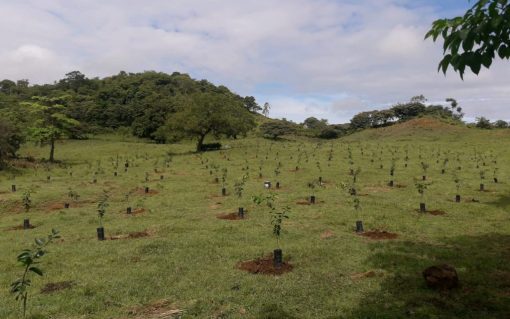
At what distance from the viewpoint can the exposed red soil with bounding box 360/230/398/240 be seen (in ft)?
54.5

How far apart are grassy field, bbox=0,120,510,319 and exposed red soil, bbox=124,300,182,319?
5 centimetres

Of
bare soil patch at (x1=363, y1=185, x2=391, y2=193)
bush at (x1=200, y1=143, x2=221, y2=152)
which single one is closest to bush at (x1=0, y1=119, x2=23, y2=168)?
bush at (x1=200, y1=143, x2=221, y2=152)

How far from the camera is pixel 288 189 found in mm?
29078

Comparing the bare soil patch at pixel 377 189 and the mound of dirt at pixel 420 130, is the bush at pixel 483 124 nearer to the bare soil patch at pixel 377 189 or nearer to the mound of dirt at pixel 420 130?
the mound of dirt at pixel 420 130

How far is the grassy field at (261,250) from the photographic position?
10.4 meters

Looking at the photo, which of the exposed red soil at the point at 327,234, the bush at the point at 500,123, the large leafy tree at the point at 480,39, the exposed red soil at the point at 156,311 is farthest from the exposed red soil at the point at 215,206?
the bush at the point at 500,123

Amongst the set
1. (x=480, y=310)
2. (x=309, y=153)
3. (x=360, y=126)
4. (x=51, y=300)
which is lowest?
(x=51, y=300)

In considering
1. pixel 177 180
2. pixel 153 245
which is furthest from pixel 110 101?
pixel 153 245

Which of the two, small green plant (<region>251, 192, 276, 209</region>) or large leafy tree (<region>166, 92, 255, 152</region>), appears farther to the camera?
large leafy tree (<region>166, 92, 255, 152</region>)

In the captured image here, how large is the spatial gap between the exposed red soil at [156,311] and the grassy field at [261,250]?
53mm

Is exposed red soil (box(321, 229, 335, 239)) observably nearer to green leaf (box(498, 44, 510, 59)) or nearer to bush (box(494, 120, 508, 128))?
green leaf (box(498, 44, 510, 59))

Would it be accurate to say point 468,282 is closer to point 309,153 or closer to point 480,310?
point 480,310

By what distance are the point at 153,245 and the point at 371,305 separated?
8756 millimetres

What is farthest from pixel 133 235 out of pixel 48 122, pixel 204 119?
pixel 48 122
